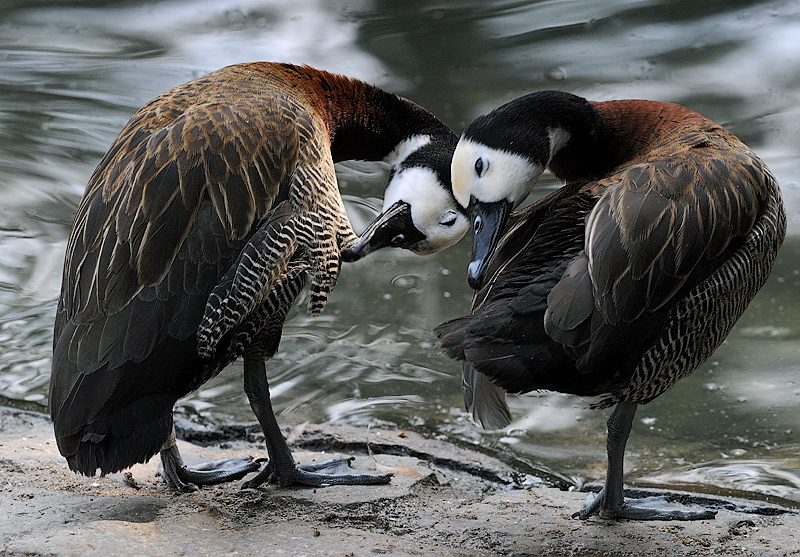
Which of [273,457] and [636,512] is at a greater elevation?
[273,457]

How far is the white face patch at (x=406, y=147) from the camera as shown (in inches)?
178

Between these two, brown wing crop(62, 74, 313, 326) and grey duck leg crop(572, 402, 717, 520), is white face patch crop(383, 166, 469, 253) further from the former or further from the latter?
grey duck leg crop(572, 402, 717, 520)

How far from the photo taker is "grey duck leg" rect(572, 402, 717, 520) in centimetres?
379

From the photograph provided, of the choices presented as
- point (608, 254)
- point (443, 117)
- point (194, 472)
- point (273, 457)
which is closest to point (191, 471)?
point (194, 472)

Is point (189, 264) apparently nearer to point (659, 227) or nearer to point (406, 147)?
point (406, 147)

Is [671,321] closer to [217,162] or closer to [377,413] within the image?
[217,162]

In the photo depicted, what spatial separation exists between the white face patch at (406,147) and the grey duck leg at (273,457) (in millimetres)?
1105

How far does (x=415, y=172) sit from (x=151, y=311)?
1.39 m

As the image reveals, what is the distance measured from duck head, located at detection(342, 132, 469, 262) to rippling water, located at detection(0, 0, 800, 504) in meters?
0.99

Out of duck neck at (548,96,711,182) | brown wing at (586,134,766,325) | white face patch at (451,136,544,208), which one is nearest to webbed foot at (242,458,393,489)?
white face patch at (451,136,544,208)

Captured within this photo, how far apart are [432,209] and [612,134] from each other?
29.9 inches

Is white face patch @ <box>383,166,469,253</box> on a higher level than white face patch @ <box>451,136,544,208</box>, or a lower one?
lower

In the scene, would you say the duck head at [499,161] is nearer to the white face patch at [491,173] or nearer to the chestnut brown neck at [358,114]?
the white face patch at [491,173]

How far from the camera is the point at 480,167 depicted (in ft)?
12.4
